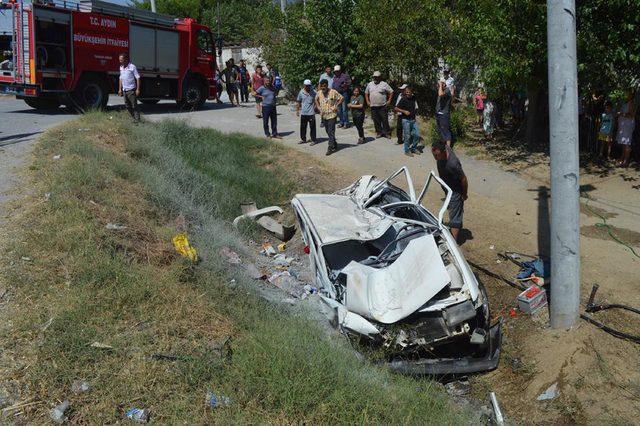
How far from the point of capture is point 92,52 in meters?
16.1

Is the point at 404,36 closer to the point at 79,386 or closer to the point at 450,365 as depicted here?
the point at 450,365

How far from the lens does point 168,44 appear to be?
1842 cm

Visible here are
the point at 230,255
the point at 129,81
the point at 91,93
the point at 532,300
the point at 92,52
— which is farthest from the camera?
the point at 91,93

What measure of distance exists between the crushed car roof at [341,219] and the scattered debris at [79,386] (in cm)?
302

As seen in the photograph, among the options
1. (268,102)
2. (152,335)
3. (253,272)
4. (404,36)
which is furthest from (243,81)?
(152,335)

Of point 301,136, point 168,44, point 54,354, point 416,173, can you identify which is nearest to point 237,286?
point 54,354

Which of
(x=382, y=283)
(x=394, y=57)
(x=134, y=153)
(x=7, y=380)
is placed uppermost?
(x=394, y=57)

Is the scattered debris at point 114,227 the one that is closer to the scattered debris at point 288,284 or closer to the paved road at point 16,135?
the paved road at point 16,135

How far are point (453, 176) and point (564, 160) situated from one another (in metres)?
2.01

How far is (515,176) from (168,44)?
12.1m

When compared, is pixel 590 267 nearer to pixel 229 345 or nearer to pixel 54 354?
pixel 229 345

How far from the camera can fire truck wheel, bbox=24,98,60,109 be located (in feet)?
56.3

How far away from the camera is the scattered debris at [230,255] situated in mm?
7481

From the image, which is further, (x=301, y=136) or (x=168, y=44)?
(x=168, y=44)
